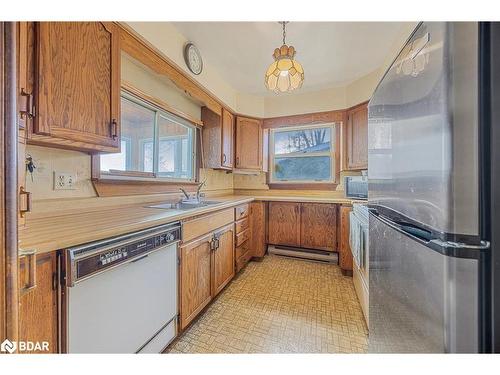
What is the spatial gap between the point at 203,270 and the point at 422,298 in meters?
1.36

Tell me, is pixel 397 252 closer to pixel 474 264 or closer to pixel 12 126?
pixel 474 264

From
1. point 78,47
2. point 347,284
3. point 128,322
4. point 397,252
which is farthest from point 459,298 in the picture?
point 347,284

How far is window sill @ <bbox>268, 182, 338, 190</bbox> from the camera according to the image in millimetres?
3075

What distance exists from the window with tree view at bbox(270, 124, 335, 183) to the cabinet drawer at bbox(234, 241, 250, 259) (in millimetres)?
1239

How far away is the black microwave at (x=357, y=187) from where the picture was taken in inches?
94.0

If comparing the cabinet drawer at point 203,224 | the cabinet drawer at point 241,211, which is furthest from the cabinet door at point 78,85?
the cabinet drawer at point 241,211

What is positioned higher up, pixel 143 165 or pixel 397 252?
pixel 143 165

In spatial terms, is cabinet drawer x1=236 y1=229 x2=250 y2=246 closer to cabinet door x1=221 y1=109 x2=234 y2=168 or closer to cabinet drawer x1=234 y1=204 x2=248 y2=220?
cabinet drawer x1=234 y1=204 x2=248 y2=220

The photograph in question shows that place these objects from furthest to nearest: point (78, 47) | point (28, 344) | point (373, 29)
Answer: point (373, 29) < point (78, 47) < point (28, 344)

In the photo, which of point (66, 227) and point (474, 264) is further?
point (66, 227)

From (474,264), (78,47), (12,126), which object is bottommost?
(474,264)

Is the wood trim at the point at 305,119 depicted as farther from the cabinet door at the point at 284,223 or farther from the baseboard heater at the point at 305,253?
the baseboard heater at the point at 305,253

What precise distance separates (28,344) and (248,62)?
105 inches
